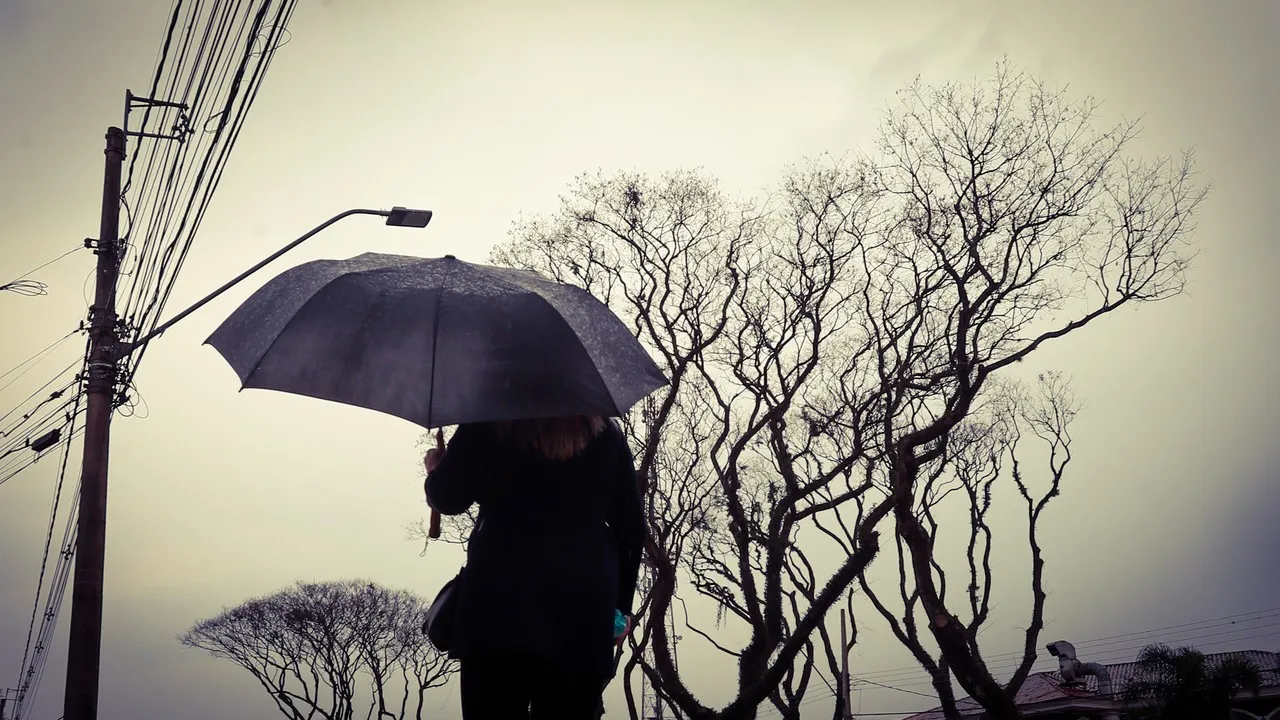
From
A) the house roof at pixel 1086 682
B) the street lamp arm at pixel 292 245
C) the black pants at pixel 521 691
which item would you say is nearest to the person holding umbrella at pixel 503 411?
the black pants at pixel 521 691

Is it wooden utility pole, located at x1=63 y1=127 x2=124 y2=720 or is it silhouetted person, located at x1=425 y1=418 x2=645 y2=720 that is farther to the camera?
wooden utility pole, located at x1=63 y1=127 x2=124 y2=720

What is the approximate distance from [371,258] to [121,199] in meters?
8.50

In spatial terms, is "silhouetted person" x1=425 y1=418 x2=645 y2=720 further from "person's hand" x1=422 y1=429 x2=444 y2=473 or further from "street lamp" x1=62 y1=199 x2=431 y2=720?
"street lamp" x1=62 y1=199 x2=431 y2=720

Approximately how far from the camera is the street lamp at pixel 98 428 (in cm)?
896

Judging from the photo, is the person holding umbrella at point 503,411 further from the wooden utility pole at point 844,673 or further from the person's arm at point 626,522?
the wooden utility pole at point 844,673

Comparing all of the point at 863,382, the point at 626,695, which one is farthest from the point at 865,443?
the point at 626,695

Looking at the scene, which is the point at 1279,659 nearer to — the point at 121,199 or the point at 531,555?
the point at 121,199

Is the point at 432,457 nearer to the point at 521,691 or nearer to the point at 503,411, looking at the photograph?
the point at 503,411

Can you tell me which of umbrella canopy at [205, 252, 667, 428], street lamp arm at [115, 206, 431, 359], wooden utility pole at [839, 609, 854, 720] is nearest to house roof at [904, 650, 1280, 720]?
wooden utility pole at [839, 609, 854, 720]

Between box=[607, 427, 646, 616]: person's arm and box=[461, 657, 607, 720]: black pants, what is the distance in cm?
29

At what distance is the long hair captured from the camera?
275cm

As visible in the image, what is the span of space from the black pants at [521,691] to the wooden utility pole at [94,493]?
25.5 ft

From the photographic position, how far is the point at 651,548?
61.0 feet

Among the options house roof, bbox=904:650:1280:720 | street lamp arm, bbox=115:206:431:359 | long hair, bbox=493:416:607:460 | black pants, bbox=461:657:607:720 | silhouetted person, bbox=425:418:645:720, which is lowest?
house roof, bbox=904:650:1280:720
